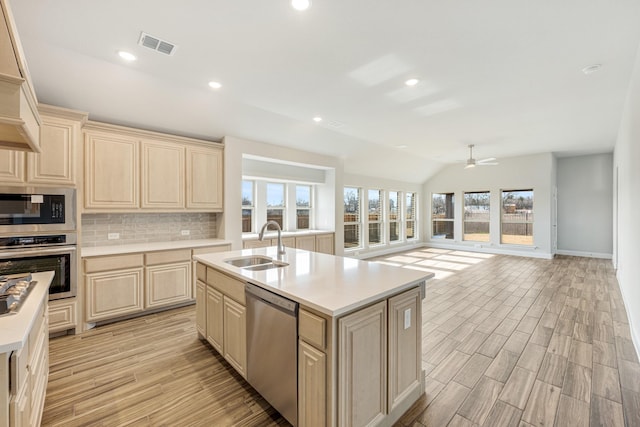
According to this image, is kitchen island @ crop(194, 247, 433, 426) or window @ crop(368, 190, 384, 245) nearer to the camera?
kitchen island @ crop(194, 247, 433, 426)

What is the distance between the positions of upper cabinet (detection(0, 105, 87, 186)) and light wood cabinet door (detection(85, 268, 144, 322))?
1.12 m

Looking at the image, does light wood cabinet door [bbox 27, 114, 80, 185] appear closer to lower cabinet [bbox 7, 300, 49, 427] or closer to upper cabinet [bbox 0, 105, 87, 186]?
upper cabinet [bbox 0, 105, 87, 186]

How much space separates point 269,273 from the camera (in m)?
2.17

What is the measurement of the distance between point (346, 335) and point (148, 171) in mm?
3579

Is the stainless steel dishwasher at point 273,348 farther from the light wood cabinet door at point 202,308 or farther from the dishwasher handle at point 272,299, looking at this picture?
the light wood cabinet door at point 202,308

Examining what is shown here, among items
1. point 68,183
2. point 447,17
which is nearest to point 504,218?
point 447,17

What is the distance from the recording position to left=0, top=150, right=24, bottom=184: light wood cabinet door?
266cm

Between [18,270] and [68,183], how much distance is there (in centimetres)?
94

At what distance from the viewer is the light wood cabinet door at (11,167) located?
266cm

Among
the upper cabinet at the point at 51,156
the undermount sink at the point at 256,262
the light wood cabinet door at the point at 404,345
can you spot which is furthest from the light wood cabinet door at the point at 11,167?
the light wood cabinet door at the point at 404,345

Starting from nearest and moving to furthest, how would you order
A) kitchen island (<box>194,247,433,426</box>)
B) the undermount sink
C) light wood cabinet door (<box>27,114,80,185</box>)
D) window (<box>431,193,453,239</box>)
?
kitchen island (<box>194,247,433,426</box>)
the undermount sink
light wood cabinet door (<box>27,114,80,185</box>)
window (<box>431,193,453,239</box>)

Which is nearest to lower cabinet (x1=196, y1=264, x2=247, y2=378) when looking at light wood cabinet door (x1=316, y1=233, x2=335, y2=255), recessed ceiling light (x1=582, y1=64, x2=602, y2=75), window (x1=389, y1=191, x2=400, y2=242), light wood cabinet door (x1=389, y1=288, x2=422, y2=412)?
light wood cabinet door (x1=389, y1=288, x2=422, y2=412)

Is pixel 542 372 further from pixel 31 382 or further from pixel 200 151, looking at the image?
pixel 200 151

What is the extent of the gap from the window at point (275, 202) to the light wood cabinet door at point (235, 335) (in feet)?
12.1
